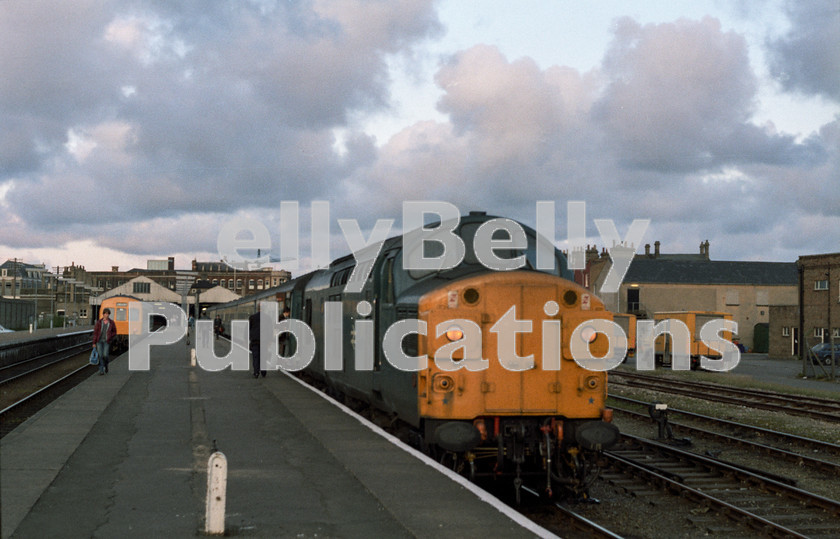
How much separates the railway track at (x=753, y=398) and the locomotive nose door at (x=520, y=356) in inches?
492

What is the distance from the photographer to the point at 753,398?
2459 cm

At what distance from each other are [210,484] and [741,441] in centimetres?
1131

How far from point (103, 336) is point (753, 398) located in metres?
19.5

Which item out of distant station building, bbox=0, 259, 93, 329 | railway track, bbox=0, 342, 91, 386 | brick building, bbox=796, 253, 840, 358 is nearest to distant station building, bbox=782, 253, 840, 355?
brick building, bbox=796, 253, 840, 358

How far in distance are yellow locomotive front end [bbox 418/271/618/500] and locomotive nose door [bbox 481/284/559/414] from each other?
0.01 meters

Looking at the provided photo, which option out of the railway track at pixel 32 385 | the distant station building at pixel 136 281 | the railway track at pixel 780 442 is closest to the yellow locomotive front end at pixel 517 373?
the railway track at pixel 780 442

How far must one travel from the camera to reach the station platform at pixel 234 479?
22.7 ft

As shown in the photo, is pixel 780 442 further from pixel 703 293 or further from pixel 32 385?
pixel 703 293

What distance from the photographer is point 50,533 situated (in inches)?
261

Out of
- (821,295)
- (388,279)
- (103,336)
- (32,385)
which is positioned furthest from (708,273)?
(388,279)

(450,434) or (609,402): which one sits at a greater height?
(450,434)

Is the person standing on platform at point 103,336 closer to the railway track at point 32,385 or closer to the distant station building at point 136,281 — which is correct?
the railway track at point 32,385

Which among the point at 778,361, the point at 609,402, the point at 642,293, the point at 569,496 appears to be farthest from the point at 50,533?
the point at 642,293

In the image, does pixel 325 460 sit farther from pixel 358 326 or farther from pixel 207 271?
pixel 207 271
